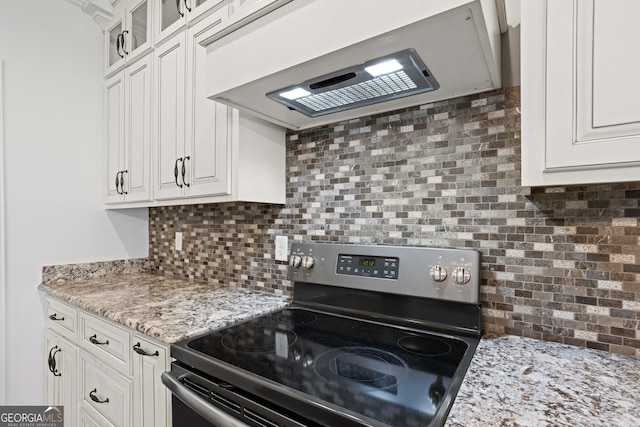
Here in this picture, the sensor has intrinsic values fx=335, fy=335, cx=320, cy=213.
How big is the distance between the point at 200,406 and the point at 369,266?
0.71 meters

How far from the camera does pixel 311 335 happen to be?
113 cm

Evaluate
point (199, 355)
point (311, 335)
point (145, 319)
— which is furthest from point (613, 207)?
point (145, 319)

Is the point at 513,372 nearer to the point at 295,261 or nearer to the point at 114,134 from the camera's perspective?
the point at 295,261

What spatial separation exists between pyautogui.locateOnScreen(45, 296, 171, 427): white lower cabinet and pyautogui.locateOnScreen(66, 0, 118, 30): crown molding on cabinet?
1.79m

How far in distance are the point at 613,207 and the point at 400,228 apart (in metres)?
0.62

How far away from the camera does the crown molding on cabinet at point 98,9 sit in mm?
2113

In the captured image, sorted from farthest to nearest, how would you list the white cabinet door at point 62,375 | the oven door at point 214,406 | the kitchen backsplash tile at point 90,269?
the kitchen backsplash tile at point 90,269 → the white cabinet door at point 62,375 → the oven door at point 214,406

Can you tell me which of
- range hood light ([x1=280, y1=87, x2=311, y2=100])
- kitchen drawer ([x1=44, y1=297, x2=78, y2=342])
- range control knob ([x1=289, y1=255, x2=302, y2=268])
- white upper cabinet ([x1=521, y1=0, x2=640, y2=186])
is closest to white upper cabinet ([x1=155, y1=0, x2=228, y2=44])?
range hood light ([x1=280, y1=87, x2=311, y2=100])

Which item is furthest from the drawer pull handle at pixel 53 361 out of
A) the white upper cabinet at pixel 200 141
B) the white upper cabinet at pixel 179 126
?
the white upper cabinet at pixel 200 141

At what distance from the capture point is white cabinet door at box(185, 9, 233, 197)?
145cm

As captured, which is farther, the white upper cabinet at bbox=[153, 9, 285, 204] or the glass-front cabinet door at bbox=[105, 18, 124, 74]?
the glass-front cabinet door at bbox=[105, 18, 124, 74]

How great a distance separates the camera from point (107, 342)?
142 cm

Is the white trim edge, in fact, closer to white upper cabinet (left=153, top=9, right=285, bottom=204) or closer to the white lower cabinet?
the white lower cabinet

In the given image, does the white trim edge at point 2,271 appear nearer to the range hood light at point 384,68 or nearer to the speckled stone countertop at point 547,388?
the range hood light at point 384,68
